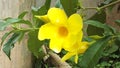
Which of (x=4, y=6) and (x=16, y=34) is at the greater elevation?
(x=16, y=34)

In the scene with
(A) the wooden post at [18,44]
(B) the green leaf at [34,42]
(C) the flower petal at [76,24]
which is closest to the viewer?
(C) the flower petal at [76,24]

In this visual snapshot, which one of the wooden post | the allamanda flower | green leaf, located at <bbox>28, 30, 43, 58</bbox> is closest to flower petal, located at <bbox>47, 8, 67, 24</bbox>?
the allamanda flower

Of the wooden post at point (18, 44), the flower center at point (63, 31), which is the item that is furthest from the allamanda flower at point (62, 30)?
the wooden post at point (18, 44)

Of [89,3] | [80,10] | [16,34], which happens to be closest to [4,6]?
[89,3]

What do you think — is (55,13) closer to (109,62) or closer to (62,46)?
(62,46)

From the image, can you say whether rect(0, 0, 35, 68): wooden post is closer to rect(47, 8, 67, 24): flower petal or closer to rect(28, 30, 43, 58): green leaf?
rect(28, 30, 43, 58): green leaf

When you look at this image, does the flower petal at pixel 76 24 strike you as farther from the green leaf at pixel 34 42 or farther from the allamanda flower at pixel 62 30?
the green leaf at pixel 34 42

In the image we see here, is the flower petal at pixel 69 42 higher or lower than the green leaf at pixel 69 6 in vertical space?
lower
